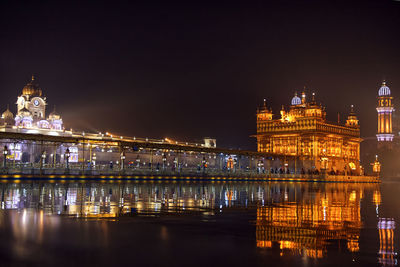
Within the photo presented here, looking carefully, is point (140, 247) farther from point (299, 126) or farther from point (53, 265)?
point (299, 126)

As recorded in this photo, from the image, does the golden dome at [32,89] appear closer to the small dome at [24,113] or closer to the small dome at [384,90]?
the small dome at [24,113]

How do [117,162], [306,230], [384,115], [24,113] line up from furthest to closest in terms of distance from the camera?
[384,115], [24,113], [117,162], [306,230]

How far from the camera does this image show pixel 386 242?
1099 cm

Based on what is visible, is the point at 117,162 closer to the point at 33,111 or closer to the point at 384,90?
the point at 33,111

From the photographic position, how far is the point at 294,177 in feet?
264

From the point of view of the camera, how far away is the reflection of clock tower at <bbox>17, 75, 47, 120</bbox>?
128875 mm

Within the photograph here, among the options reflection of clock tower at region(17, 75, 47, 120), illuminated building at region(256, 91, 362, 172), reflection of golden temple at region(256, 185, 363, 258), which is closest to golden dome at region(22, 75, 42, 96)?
reflection of clock tower at region(17, 75, 47, 120)

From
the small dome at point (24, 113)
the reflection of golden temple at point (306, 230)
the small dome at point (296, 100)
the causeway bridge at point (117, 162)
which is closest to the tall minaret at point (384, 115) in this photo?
the causeway bridge at point (117, 162)

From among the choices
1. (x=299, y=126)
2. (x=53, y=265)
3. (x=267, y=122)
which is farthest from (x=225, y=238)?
(x=267, y=122)

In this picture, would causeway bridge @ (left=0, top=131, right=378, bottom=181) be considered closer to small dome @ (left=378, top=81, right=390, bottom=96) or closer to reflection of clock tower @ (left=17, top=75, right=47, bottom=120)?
reflection of clock tower @ (left=17, top=75, right=47, bottom=120)

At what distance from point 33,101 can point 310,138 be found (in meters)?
75.5

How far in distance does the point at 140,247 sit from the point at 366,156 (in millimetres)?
160474

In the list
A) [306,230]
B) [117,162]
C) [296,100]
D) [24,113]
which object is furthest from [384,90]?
[306,230]

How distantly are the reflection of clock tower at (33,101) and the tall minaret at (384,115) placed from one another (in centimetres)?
12366
